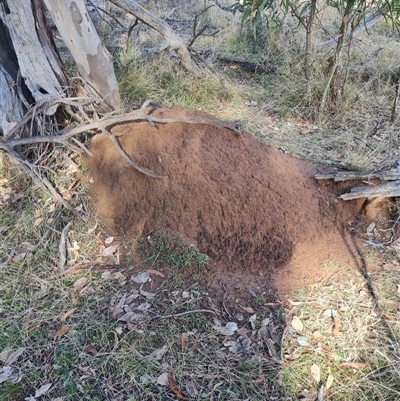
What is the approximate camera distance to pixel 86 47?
325 cm

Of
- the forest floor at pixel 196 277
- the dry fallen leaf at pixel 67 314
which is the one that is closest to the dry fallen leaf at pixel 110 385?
the forest floor at pixel 196 277

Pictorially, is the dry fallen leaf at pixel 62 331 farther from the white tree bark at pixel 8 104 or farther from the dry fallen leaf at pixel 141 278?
the white tree bark at pixel 8 104

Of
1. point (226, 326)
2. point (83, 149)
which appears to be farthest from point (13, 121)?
point (226, 326)

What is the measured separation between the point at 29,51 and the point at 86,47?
1.46 feet

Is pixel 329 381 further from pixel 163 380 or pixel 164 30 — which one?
pixel 164 30

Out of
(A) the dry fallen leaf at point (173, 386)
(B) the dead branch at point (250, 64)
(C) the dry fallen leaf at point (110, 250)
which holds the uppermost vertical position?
(B) the dead branch at point (250, 64)

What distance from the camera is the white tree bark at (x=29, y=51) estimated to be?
9.96 ft

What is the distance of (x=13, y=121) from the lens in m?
3.36

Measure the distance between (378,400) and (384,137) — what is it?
10.0 ft

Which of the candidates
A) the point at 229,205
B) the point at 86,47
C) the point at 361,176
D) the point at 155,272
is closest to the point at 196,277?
the point at 155,272

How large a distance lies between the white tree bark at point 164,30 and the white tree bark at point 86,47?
3.77ft

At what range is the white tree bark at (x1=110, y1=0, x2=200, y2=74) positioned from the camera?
429 centimetres

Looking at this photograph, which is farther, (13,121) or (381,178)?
(13,121)

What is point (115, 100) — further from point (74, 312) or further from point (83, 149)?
point (74, 312)
